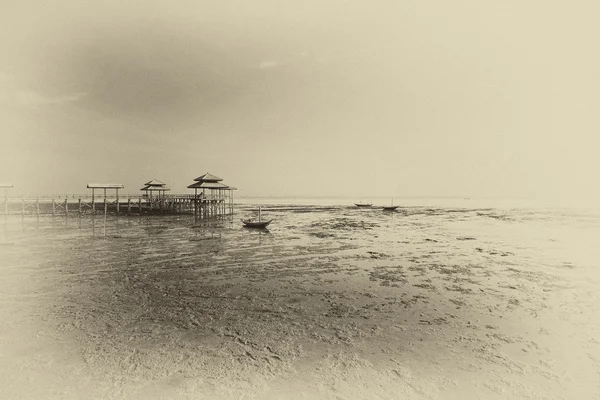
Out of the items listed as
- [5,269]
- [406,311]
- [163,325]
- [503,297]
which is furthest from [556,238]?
[5,269]

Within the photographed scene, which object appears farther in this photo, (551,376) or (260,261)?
(260,261)

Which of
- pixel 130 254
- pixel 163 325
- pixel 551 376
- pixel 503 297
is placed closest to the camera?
pixel 551 376

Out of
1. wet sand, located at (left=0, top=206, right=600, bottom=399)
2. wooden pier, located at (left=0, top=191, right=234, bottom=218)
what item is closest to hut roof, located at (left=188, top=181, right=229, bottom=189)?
wooden pier, located at (left=0, top=191, right=234, bottom=218)

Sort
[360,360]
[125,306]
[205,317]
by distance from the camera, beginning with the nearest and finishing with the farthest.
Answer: [360,360] < [205,317] < [125,306]

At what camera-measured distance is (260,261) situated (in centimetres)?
1304

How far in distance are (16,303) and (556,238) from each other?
27454 millimetres

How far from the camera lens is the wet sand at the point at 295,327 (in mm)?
4543

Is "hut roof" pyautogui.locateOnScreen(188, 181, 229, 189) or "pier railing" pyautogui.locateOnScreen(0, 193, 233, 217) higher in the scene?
"hut roof" pyautogui.locateOnScreen(188, 181, 229, 189)

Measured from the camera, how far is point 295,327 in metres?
6.58

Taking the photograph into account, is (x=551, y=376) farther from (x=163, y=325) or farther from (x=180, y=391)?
(x=163, y=325)

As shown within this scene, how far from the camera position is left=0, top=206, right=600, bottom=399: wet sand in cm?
454

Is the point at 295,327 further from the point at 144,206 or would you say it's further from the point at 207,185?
the point at 144,206

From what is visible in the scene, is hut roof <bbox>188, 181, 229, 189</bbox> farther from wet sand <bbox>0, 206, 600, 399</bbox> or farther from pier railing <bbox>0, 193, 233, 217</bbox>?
wet sand <bbox>0, 206, 600, 399</bbox>

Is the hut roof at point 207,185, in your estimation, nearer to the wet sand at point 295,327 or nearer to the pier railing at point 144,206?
the pier railing at point 144,206
